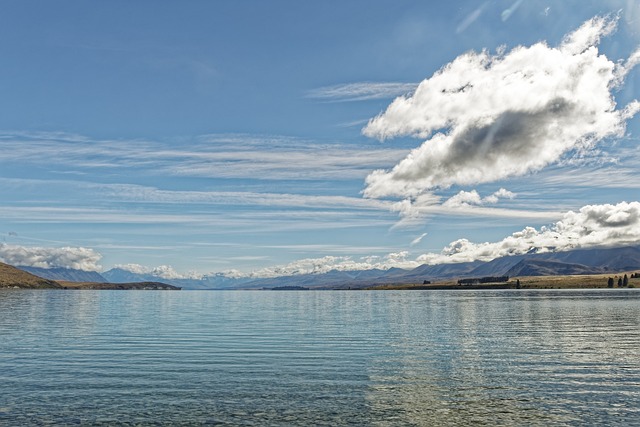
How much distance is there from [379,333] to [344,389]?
47936mm

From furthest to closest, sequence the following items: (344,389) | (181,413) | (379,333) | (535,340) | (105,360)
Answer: (379,333), (535,340), (105,360), (344,389), (181,413)

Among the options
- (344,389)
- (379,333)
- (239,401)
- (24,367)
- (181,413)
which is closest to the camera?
(181,413)

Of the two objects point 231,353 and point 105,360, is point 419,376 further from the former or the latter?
point 105,360

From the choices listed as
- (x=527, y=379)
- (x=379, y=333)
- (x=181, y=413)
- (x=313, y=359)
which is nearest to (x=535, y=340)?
(x=379, y=333)

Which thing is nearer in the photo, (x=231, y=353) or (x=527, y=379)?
(x=527, y=379)

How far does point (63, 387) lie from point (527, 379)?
140 ft

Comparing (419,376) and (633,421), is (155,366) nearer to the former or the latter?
(419,376)

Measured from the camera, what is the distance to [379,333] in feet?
302

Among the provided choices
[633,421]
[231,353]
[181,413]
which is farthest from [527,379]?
[231,353]

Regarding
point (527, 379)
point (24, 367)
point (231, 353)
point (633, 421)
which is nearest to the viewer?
point (633, 421)

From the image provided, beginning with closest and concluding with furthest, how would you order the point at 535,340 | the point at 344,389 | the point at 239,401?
the point at 239,401 < the point at 344,389 < the point at 535,340

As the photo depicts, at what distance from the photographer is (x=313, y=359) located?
6200 centimetres

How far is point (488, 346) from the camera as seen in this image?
72.9 m

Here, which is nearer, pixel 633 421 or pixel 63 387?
pixel 633 421
